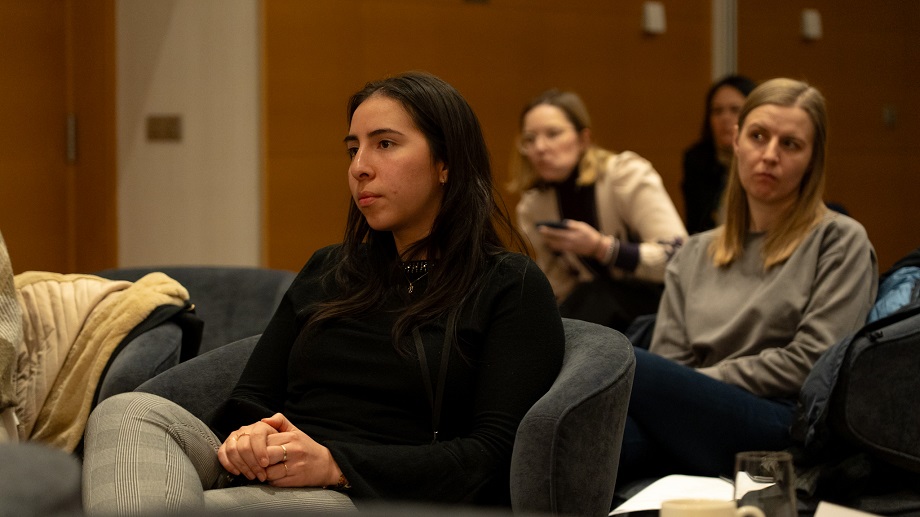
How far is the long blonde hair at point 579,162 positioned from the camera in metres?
4.42

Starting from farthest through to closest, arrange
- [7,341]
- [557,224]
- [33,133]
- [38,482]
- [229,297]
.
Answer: [33,133]
[557,224]
[229,297]
[7,341]
[38,482]

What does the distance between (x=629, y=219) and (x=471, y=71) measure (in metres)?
1.63

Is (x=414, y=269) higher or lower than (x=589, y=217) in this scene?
higher

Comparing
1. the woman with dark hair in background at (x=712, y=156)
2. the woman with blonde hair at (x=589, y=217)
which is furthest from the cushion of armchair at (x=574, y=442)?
the woman with dark hair in background at (x=712, y=156)

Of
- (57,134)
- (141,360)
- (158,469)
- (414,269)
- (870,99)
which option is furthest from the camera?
(870,99)

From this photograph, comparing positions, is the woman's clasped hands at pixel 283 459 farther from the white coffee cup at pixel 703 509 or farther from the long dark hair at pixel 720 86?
the long dark hair at pixel 720 86

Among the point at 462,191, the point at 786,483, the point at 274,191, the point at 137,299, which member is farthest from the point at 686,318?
the point at 274,191

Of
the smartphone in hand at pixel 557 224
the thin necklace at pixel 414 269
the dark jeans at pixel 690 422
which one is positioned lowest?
the dark jeans at pixel 690 422

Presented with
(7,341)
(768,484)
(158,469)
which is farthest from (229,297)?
(768,484)

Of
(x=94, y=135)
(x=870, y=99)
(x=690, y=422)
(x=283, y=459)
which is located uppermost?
(x=870, y=99)

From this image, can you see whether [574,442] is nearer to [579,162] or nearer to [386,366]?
[386,366]

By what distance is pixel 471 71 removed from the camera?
223 inches

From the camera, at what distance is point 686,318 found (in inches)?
131

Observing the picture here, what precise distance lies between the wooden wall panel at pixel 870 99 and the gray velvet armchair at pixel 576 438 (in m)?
3.19
